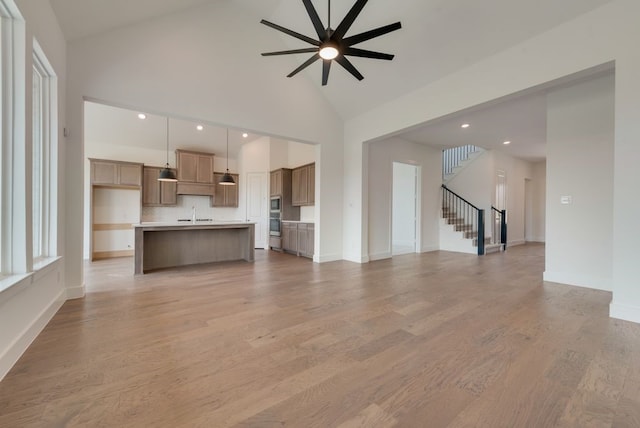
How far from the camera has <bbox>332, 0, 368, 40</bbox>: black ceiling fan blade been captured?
7.92 feet

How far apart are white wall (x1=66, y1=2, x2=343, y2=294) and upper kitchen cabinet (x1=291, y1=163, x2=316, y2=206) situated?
3.52ft

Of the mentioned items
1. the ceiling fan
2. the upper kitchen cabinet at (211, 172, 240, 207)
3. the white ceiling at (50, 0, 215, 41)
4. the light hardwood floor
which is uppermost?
the white ceiling at (50, 0, 215, 41)

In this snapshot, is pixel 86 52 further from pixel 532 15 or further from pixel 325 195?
pixel 532 15

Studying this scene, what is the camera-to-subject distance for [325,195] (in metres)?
5.82

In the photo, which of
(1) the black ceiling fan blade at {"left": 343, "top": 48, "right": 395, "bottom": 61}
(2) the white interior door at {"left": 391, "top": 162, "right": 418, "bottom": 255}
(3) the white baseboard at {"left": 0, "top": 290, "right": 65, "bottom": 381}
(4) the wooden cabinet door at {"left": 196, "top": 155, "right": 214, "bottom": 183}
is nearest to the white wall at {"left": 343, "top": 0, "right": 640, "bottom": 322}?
(1) the black ceiling fan blade at {"left": 343, "top": 48, "right": 395, "bottom": 61}

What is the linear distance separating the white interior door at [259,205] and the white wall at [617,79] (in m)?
5.55

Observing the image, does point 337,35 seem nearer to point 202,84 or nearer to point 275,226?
point 202,84

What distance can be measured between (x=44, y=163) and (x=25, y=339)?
1823 mm

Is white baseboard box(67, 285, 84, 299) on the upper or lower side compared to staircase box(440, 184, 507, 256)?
lower

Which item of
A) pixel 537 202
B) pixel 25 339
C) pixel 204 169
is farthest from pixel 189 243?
pixel 537 202

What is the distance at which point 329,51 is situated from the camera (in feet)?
9.20

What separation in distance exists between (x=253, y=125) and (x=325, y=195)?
2.10 m

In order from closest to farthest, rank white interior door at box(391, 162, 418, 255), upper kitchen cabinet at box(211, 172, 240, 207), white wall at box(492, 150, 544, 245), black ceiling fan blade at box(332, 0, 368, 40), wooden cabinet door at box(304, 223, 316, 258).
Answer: black ceiling fan blade at box(332, 0, 368, 40) < wooden cabinet door at box(304, 223, 316, 258) < white interior door at box(391, 162, 418, 255) < upper kitchen cabinet at box(211, 172, 240, 207) < white wall at box(492, 150, 544, 245)

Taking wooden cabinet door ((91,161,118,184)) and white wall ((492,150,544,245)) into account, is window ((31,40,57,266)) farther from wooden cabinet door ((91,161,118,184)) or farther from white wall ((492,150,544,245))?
white wall ((492,150,544,245))
